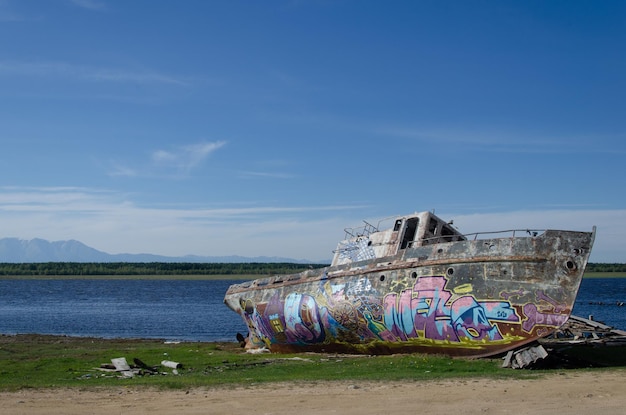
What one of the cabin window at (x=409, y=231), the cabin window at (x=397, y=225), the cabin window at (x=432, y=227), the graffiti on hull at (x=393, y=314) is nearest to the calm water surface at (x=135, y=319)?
the graffiti on hull at (x=393, y=314)

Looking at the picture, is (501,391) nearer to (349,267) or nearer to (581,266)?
(581,266)

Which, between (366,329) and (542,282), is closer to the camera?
(542,282)

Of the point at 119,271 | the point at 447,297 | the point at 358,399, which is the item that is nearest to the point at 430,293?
the point at 447,297

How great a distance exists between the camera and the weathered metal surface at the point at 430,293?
20.2 meters

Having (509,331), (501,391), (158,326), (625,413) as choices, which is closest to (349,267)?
(509,331)

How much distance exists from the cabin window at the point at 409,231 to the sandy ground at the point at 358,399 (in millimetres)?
8751

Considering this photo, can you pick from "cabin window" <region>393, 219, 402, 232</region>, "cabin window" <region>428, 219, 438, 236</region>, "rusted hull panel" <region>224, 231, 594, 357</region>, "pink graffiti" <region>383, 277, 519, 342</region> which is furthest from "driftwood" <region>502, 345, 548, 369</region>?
"cabin window" <region>393, 219, 402, 232</region>

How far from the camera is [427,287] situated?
878 inches

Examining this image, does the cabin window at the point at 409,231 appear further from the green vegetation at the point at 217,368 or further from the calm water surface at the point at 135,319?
the calm water surface at the point at 135,319

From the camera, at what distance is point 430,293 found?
2220 centimetres

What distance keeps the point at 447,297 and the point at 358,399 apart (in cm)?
814

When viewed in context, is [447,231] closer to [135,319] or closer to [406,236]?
[406,236]

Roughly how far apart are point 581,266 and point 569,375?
12.6 ft

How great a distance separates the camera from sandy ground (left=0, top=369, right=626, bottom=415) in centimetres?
1333
